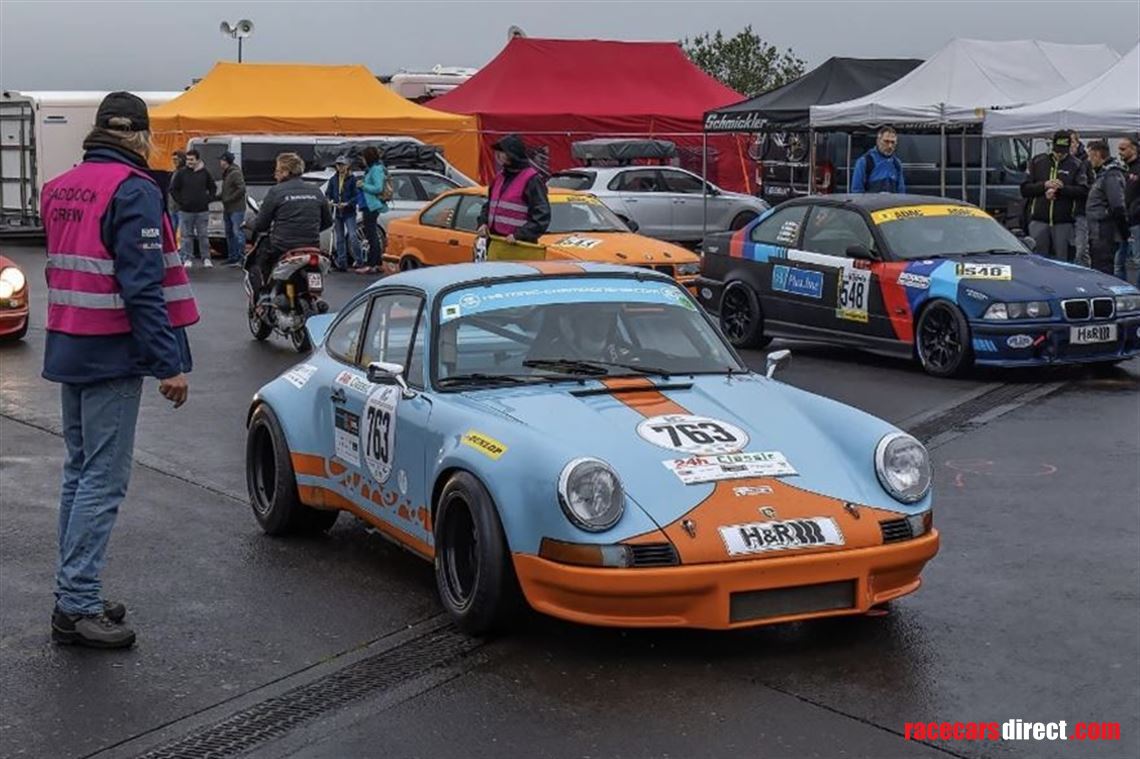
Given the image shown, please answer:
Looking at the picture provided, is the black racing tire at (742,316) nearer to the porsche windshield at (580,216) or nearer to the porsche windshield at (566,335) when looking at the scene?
the porsche windshield at (580,216)

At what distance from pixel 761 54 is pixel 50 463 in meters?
52.8

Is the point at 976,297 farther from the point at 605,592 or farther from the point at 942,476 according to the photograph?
the point at 605,592

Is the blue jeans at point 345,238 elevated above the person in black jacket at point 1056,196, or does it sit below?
below

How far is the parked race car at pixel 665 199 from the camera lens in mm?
26078

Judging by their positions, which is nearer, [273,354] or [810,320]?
[810,320]

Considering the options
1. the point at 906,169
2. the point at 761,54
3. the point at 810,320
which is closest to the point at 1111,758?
the point at 810,320

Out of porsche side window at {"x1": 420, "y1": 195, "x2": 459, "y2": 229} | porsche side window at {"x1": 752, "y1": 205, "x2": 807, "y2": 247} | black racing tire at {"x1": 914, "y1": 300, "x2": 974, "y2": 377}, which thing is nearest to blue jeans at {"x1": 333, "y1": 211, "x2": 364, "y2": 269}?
porsche side window at {"x1": 420, "y1": 195, "x2": 459, "y2": 229}

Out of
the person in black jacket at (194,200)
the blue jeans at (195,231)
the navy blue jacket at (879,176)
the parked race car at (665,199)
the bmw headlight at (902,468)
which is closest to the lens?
the bmw headlight at (902,468)

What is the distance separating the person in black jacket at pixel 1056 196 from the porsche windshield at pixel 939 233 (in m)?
4.33

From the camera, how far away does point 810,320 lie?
14.2 metres

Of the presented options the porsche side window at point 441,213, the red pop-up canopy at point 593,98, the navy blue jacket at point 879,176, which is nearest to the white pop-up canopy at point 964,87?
the navy blue jacket at point 879,176

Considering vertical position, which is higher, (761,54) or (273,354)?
(761,54)

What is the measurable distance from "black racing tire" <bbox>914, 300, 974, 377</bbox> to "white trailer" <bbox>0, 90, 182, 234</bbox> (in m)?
21.3

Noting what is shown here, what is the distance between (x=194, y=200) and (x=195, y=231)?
696 mm
